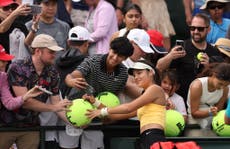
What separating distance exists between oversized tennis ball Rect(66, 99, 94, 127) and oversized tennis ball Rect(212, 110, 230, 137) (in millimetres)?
1408

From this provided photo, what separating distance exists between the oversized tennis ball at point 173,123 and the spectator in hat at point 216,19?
2246mm

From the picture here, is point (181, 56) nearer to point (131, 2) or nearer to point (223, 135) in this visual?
point (223, 135)

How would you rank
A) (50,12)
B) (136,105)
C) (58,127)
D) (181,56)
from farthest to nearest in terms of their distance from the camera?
(50,12) < (181,56) < (58,127) < (136,105)

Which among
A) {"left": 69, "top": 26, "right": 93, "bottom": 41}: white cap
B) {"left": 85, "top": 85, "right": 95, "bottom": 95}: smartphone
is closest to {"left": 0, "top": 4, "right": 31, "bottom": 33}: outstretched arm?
{"left": 69, "top": 26, "right": 93, "bottom": 41}: white cap

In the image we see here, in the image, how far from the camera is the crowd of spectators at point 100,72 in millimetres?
7996

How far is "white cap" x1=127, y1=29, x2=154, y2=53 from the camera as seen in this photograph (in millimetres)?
8727

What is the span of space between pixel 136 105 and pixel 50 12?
2.27m

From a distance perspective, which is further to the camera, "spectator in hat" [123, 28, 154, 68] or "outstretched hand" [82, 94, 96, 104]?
"spectator in hat" [123, 28, 154, 68]

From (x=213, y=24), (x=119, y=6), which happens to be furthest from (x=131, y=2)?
(x=213, y=24)

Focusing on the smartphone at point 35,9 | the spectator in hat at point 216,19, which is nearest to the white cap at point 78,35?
the smartphone at point 35,9

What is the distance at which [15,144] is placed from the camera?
8297 mm

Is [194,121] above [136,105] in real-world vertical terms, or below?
below

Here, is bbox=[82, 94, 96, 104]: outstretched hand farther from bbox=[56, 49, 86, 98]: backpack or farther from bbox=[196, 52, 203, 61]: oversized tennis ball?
bbox=[196, 52, 203, 61]: oversized tennis ball

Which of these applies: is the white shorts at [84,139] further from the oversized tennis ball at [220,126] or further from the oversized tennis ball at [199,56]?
the oversized tennis ball at [199,56]
